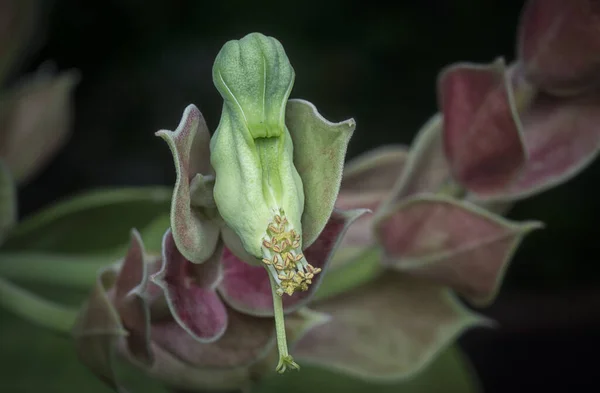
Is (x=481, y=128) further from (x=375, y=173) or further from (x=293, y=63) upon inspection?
(x=293, y=63)

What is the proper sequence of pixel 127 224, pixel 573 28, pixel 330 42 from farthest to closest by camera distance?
1. pixel 330 42
2. pixel 127 224
3. pixel 573 28

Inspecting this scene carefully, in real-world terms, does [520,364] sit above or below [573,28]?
below

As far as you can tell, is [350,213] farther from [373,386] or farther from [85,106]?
[85,106]

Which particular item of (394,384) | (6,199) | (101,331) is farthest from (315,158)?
(394,384)

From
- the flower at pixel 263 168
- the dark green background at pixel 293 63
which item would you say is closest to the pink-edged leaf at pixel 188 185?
the flower at pixel 263 168

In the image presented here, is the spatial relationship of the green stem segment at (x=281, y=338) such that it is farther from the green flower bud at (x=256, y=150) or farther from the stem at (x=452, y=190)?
the stem at (x=452, y=190)

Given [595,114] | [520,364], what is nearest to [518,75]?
[595,114]

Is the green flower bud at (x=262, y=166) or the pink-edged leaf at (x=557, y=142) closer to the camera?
the green flower bud at (x=262, y=166)
